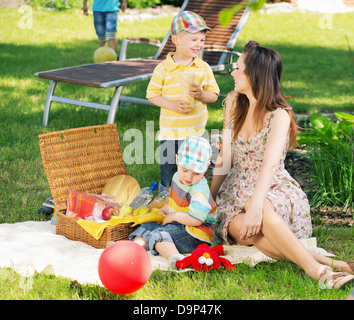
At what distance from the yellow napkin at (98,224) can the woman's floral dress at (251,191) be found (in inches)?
20.5

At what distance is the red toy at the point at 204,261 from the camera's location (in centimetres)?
263

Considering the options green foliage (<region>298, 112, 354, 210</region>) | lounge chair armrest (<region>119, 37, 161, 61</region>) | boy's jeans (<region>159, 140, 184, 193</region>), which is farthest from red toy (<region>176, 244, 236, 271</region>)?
lounge chair armrest (<region>119, 37, 161, 61</region>)

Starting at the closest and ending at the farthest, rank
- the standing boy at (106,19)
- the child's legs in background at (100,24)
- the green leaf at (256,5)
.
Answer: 1. the green leaf at (256,5)
2. the standing boy at (106,19)
3. the child's legs in background at (100,24)

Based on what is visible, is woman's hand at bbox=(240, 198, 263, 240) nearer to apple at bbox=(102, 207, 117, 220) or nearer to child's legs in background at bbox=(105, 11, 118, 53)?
apple at bbox=(102, 207, 117, 220)

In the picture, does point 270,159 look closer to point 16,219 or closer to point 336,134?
point 336,134

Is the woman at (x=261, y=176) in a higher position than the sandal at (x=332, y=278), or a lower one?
higher

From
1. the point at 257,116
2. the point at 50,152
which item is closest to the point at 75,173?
the point at 50,152

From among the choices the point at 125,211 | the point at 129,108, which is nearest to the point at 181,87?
the point at 125,211

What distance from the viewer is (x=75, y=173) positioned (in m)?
3.34

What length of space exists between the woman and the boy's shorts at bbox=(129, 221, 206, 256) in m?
0.21

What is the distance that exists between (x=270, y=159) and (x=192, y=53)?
3.73 feet

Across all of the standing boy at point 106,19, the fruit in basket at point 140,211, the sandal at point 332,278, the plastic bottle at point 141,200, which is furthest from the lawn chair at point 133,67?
the sandal at point 332,278

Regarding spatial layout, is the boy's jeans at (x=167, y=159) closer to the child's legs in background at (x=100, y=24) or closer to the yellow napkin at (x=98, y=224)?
the yellow napkin at (x=98, y=224)

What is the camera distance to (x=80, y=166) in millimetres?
3379
